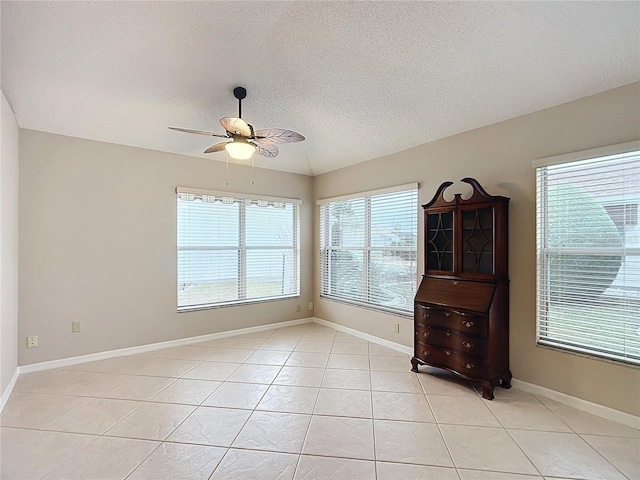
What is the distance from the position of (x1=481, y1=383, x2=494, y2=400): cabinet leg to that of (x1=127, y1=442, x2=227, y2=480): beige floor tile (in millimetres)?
2200

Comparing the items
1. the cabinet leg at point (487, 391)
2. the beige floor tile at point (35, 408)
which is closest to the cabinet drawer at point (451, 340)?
the cabinet leg at point (487, 391)

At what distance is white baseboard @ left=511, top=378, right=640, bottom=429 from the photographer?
237 cm

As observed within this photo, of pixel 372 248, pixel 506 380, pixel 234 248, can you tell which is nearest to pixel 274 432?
pixel 506 380

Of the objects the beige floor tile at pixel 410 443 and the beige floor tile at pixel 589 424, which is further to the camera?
the beige floor tile at pixel 589 424

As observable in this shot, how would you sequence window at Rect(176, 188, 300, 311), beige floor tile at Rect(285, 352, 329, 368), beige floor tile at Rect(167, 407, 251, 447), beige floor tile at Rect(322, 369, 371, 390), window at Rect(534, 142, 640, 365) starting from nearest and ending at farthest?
beige floor tile at Rect(167, 407, 251, 447) → window at Rect(534, 142, 640, 365) → beige floor tile at Rect(322, 369, 371, 390) → beige floor tile at Rect(285, 352, 329, 368) → window at Rect(176, 188, 300, 311)

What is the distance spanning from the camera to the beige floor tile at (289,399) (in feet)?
8.59

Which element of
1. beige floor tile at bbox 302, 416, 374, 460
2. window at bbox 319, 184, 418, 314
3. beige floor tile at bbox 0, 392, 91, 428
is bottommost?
beige floor tile at bbox 302, 416, 374, 460

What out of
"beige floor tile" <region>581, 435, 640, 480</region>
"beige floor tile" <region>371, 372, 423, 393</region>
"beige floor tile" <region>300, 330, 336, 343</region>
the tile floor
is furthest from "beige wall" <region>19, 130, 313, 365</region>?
"beige floor tile" <region>581, 435, 640, 480</region>

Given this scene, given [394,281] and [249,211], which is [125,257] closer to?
[249,211]

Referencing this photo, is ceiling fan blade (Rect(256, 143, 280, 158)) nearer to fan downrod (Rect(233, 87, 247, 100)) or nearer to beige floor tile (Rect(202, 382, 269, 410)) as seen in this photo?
fan downrod (Rect(233, 87, 247, 100))

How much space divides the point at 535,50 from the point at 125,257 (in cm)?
454

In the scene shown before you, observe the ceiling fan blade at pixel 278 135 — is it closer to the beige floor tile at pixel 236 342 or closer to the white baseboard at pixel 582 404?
the beige floor tile at pixel 236 342

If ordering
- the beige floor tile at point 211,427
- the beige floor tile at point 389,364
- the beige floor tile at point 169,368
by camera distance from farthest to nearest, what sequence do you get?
the beige floor tile at point 389,364
the beige floor tile at point 169,368
the beige floor tile at point 211,427

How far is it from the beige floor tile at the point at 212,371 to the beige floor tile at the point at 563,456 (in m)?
2.58
